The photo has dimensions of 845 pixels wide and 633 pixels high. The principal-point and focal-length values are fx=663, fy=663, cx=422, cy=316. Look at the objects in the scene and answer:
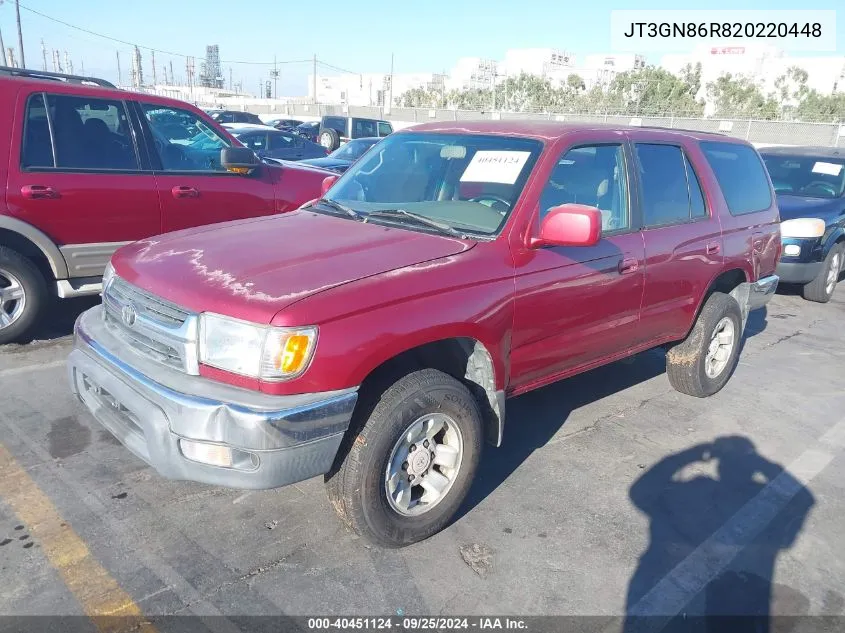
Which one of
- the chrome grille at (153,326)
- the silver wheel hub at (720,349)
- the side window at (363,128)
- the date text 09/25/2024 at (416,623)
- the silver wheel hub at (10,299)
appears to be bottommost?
the date text 09/25/2024 at (416,623)

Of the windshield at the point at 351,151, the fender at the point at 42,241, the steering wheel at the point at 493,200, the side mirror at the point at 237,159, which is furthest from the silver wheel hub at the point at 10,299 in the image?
the windshield at the point at 351,151

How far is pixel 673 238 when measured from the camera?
164 inches

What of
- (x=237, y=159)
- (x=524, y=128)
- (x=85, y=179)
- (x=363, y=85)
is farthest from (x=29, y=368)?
(x=363, y=85)

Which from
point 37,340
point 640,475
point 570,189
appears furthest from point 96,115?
point 640,475

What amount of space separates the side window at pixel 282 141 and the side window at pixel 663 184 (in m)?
10.7

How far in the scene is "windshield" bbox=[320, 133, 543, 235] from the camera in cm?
341

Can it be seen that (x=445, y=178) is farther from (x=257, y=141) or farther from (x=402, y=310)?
(x=257, y=141)

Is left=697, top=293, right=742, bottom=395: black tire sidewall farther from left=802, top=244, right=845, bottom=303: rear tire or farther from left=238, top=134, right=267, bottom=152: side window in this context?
left=238, top=134, right=267, bottom=152: side window

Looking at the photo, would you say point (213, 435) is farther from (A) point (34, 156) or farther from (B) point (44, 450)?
(A) point (34, 156)

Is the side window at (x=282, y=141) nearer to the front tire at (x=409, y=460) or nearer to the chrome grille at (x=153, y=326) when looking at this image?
the chrome grille at (x=153, y=326)

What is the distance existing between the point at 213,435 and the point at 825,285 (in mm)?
8180

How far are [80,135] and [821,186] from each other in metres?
8.74

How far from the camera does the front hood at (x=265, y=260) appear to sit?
2.61 m

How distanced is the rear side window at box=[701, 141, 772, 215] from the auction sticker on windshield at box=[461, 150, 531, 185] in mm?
1892
